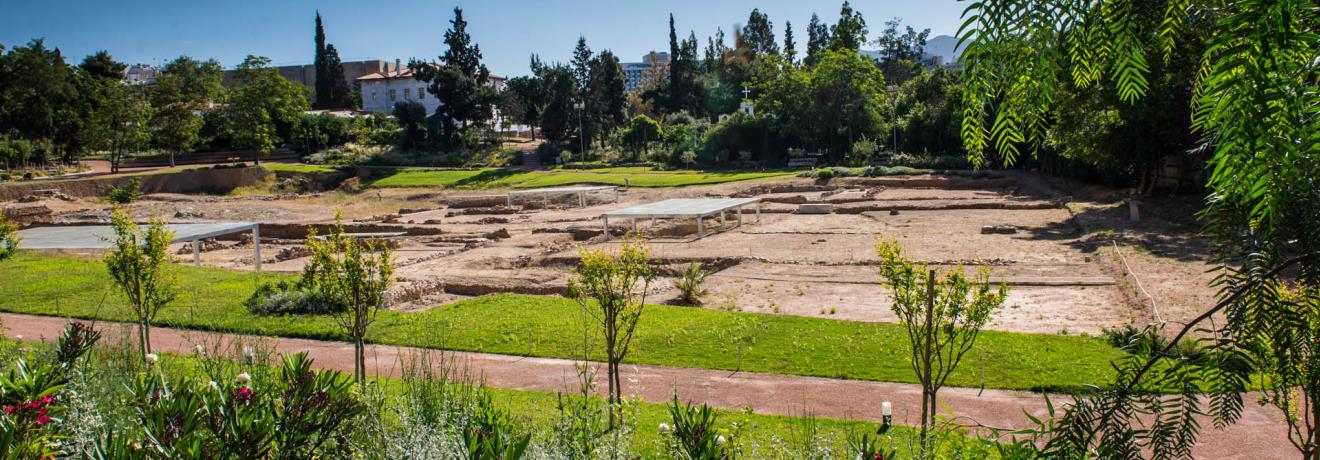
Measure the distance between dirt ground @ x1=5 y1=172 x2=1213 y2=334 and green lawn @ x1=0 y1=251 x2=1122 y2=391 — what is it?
64.9 inches

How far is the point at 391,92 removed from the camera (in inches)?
4038

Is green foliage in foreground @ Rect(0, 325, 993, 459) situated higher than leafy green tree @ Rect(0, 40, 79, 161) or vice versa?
leafy green tree @ Rect(0, 40, 79, 161)

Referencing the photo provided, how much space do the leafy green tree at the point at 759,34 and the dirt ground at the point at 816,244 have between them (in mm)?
62181

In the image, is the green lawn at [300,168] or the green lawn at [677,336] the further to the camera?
the green lawn at [300,168]

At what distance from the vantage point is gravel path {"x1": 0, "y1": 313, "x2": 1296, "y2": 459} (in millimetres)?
8508

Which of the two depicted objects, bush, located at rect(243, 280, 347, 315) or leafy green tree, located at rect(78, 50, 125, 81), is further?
leafy green tree, located at rect(78, 50, 125, 81)

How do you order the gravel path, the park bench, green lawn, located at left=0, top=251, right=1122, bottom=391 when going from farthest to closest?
the park bench < green lawn, located at left=0, top=251, right=1122, bottom=391 < the gravel path

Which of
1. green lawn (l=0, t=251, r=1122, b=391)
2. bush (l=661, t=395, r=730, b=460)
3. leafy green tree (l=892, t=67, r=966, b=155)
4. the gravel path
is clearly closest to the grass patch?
leafy green tree (l=892, t=67, r=966, b=155)

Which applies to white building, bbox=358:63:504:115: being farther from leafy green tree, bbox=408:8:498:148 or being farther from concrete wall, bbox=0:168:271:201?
concrete wall, bbox=0:168:271:201

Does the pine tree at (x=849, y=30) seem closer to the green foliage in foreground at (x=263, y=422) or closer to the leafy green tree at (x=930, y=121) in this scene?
the leafy green tree at (x=930, y=121)

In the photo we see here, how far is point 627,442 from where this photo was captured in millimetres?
5176

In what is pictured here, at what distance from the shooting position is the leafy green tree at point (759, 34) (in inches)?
4267

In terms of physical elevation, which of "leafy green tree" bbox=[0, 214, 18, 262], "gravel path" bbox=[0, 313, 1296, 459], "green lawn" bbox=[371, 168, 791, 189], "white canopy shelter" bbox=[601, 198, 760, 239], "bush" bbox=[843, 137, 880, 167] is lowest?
"gravel path" bbox=[0, 313, 1296, 459]

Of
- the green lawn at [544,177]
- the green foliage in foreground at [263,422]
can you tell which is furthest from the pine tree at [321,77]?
the green foliage in foreground at [263,422]
